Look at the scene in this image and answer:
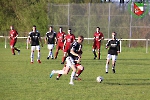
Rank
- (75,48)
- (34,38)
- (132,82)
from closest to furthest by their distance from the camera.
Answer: (75,48) → (132,82) → (34,38)

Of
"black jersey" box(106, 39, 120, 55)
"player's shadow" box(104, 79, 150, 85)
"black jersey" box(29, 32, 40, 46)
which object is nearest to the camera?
"player's shadow" box(104, 79, 150, 85)

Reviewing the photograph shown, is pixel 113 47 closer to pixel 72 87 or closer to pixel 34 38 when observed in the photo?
pixel 72 87

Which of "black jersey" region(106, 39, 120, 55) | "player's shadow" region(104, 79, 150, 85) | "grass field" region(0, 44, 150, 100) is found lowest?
"player's shadow" region(104, 79, 150, 85)

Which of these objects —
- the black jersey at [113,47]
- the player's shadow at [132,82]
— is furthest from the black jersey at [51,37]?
the player's shadow at [132,82]

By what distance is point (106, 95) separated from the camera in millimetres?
13742

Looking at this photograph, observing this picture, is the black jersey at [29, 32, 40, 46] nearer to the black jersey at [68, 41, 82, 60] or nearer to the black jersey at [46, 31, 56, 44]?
the black jersey at [46, 31, 56, 44]

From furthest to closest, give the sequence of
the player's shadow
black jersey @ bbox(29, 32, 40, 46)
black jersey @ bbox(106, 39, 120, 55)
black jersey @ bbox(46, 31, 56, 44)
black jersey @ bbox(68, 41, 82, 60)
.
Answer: black jersey @ bbox(46, 31, 56, 44)
black jersey @ bbox(29, 32, 40, 46)
black jersey @ bbox(106, 39, 120, 55)
the player's shadow
black jersey @ bbox(68, 41, 82, 60)

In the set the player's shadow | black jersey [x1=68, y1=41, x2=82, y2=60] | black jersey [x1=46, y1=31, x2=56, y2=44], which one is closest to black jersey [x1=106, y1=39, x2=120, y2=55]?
the player's shadow

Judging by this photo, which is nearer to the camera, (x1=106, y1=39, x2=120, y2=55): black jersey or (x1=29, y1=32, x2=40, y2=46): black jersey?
(x1=106, y1=39, x2=120, y2=55): black jersey

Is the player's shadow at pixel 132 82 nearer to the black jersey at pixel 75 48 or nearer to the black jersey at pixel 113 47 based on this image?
the black jersey at pixel 75 48

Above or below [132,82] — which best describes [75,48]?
above

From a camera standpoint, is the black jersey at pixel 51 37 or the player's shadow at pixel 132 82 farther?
the black jersey at pixel 51 37

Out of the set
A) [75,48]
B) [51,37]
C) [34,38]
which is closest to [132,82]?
[75,48]

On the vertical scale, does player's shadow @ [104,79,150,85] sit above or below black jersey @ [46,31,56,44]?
below
